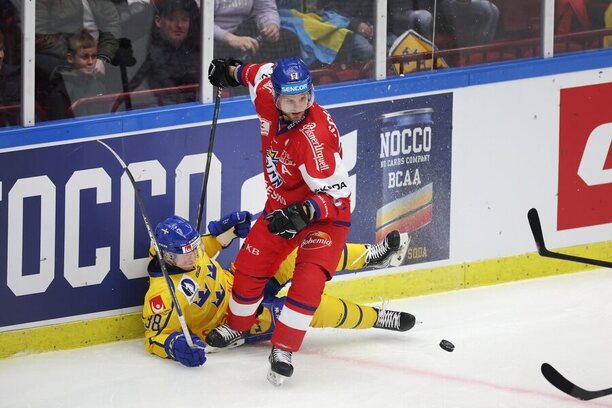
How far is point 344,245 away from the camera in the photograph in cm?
660

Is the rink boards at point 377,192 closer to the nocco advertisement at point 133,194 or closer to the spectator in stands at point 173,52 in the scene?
the nocco advertisement at point 133,194

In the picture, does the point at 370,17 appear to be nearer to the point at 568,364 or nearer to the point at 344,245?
the point at 344,245

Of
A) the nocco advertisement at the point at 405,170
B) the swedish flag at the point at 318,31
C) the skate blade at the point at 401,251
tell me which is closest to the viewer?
the skate blade at the point at 401,251

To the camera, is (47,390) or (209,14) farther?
(209,14)

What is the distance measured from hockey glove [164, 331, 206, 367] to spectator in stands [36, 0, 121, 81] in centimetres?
117

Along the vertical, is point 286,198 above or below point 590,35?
below

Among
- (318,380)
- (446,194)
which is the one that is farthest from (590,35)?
(318,380)

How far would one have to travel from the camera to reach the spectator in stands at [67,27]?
20.7 ft

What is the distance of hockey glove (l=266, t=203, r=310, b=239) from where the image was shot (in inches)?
236

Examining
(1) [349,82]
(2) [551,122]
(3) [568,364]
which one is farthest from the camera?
(2) [551,122]

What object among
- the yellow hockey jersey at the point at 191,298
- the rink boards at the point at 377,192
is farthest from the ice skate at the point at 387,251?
the yellow hockey jersey at the point at 191,298

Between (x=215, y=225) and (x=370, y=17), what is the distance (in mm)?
1308

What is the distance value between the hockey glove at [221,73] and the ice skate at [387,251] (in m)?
0.96

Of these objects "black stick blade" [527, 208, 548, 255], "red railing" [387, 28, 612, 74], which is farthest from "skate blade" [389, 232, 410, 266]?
"black stick blade" [527, 208, 548, 255]
